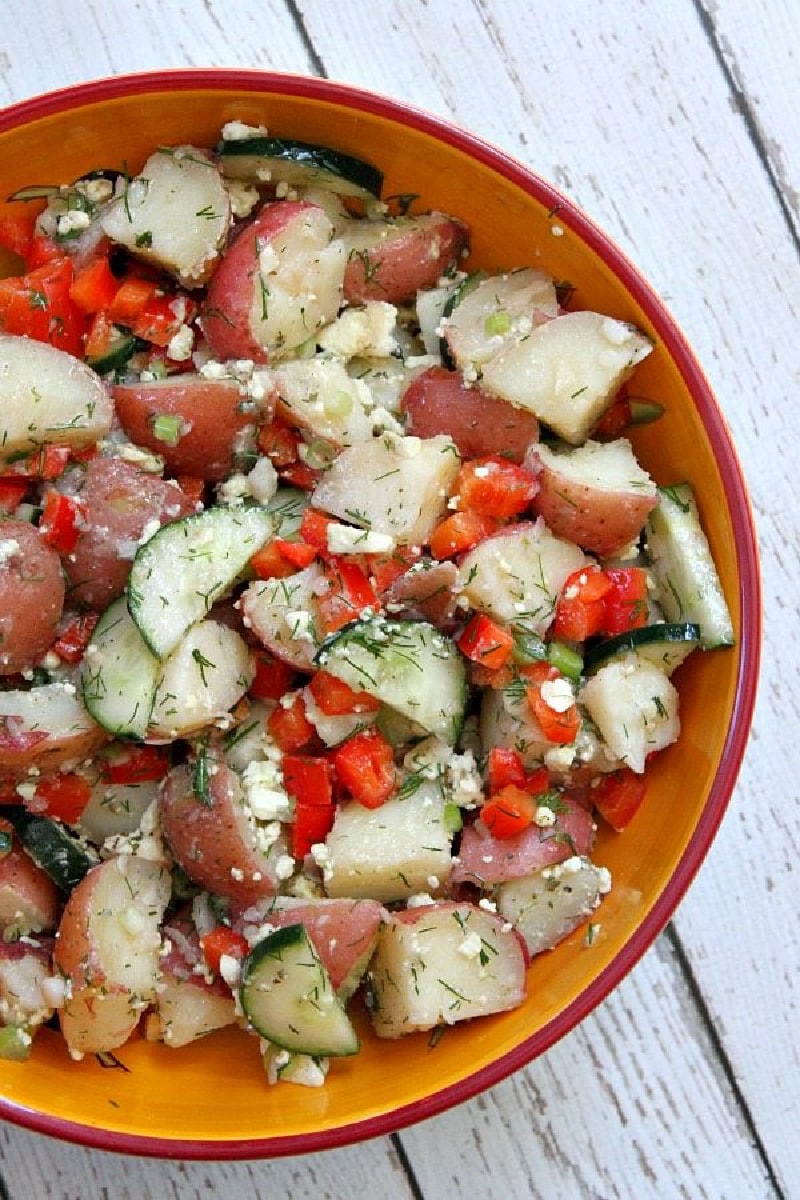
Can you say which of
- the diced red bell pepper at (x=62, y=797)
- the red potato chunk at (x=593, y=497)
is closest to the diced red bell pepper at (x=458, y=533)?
the red potato chunk at (x=593, y=497)

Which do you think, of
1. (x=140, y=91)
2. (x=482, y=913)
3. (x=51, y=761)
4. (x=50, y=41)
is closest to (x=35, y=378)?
(x=140, y=91)

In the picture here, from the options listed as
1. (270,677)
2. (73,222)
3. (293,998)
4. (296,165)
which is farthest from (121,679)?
(296,165)

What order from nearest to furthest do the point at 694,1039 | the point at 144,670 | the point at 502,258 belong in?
1. the point at 144,670
2. the point at 502,258
3. the point at 694,1039

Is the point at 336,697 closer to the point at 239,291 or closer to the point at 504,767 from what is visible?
the point at 504,767

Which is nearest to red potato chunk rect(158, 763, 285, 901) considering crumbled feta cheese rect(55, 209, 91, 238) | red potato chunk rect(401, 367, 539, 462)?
red potato chunk rect(401, 367, 539, 462)

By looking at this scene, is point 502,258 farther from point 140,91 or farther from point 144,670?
point 144,670

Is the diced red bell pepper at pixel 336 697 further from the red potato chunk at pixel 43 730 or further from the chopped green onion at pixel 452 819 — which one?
the red potato chunk at pixel 43 730
